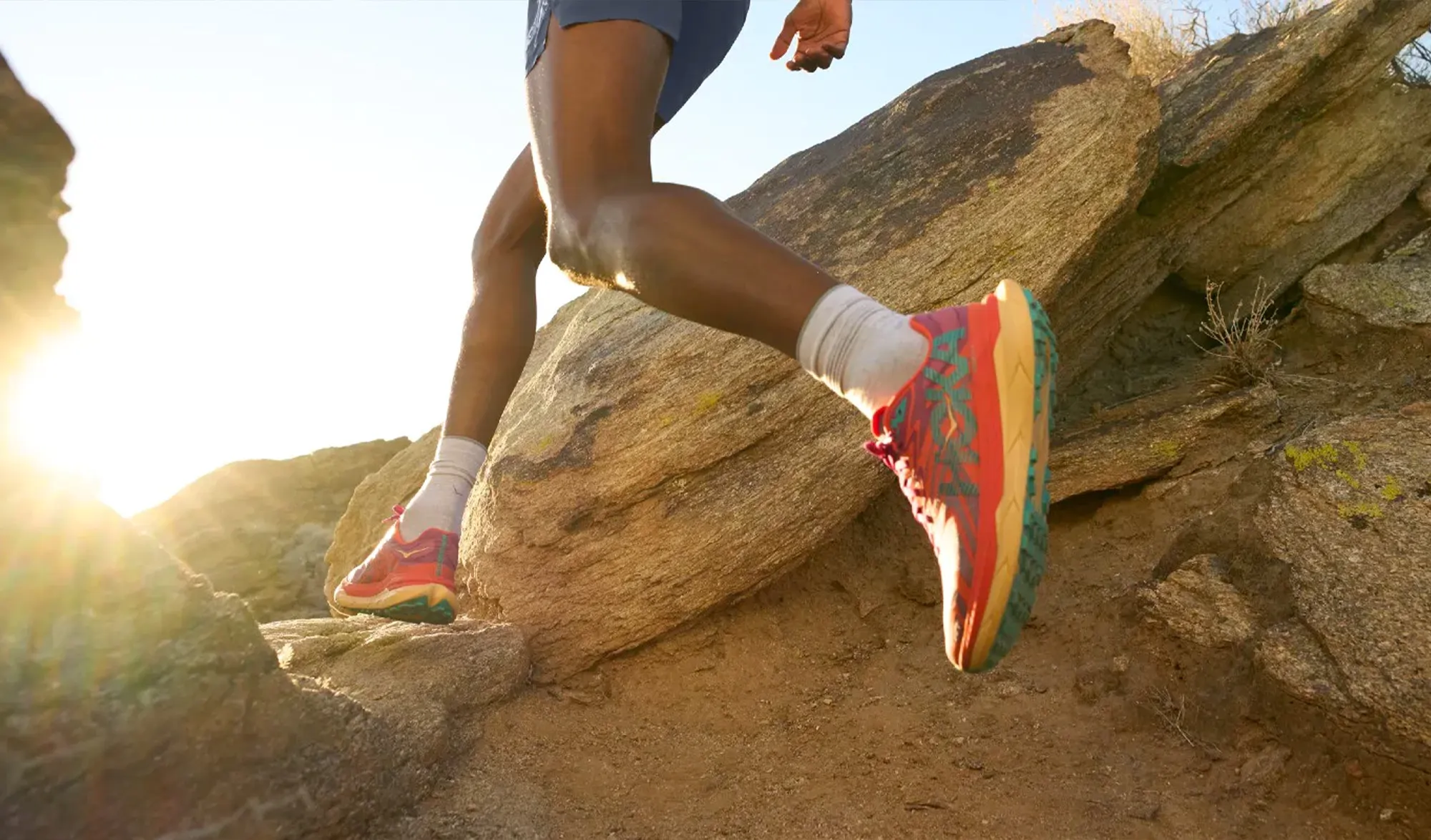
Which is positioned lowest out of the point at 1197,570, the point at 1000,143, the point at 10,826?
the point at 1197,570

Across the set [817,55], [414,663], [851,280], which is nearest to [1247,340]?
[851,280]

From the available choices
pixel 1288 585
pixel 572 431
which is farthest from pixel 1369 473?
pixel 572 431

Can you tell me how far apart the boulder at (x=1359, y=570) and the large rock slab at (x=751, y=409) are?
1.03 m

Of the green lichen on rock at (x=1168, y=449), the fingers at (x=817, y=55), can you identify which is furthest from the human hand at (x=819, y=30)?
the green lichen on rock at (x=1168, y=449)

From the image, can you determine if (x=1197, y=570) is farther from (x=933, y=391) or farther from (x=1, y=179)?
(x=1, y=179)

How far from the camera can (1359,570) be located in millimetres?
2473

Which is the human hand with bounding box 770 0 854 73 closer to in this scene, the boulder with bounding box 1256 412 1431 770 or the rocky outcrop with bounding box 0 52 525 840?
the rocky outcrop with bounding box 0 52 525 840

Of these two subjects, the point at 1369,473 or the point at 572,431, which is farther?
the point at 572,431

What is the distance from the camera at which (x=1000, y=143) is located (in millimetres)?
3602

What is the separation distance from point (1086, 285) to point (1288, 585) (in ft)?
5.32

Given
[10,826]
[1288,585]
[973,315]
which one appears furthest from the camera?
[1288,585]

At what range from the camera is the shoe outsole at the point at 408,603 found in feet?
7.18

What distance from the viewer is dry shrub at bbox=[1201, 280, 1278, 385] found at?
3.76 metres

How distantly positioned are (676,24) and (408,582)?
132 centimetres
